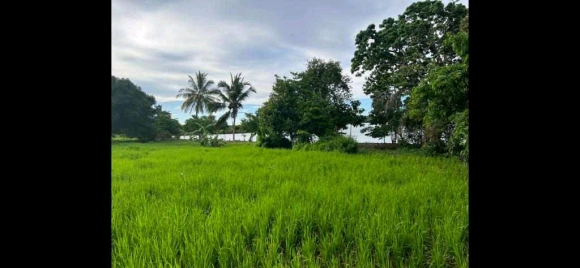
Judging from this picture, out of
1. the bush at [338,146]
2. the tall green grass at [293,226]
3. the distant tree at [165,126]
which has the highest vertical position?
the distant tree at [165,126]

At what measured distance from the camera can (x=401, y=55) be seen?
753cm

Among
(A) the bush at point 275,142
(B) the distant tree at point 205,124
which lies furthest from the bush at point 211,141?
(A) the bush at point 275,142

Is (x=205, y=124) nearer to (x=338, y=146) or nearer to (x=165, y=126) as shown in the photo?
(x=165, y=126)

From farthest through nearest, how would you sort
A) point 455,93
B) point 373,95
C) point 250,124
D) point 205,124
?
point 205,124 → point 250,124 → point 373,95 → point 455,93

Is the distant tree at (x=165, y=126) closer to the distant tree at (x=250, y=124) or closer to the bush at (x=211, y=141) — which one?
the bush at (x=211, y=141)

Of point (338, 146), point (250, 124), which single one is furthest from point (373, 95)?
point (250, 124)

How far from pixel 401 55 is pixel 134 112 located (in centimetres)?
808

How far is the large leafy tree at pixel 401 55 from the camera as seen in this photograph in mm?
6305

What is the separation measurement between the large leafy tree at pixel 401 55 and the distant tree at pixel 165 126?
729 centimetres

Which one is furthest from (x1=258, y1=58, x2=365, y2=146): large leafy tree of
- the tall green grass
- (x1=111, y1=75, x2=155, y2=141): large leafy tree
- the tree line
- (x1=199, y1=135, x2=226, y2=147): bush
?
the tall green grass

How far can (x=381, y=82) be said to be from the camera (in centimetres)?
790
